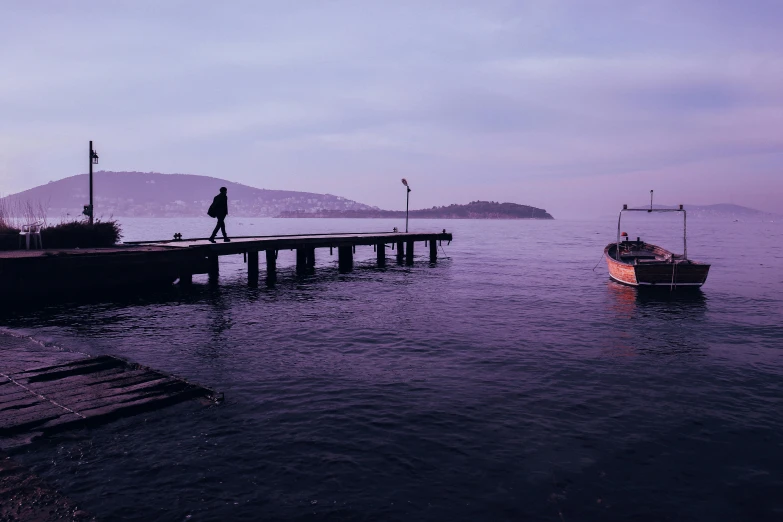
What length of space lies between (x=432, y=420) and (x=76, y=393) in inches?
254

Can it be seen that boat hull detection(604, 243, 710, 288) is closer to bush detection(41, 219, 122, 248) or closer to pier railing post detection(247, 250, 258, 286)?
pier railing post detection(247, 250, 258, 286)

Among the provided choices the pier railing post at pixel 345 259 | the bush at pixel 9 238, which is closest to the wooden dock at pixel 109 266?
the bush at pixel 9 238

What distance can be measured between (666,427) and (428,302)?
15.0m

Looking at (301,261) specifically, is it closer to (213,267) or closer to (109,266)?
(213,267)

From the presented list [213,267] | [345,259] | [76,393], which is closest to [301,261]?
[345,259]

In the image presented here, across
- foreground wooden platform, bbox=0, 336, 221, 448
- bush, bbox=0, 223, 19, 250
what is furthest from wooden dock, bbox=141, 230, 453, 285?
foreground wooden platform, bbox=0, 336, 221, 448

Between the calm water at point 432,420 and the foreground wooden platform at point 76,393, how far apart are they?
0.92 ft

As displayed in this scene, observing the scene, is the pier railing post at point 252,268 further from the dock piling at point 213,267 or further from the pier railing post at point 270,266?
the dock piling at point 213,267

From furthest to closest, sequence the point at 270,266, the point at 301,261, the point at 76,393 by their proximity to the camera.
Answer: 1. the point at 301,261
2. the point at 270,266
3. the point at 76,393

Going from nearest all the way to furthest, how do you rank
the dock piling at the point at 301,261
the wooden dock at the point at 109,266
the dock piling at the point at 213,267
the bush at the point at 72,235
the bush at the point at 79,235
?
1. the wooden dock at the point at 109,266
2. the bush at the point at 72,235
3. the bush at the point at 79,235
4. the dock piling at the point at 213,267
5. the dock piling at the point at 301,261

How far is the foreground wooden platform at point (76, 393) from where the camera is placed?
26.4 feet

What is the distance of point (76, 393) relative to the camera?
926 centimetres

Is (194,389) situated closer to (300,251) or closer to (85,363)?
(85,363)

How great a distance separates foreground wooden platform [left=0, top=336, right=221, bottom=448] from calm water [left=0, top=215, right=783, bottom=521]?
0.92 feet
